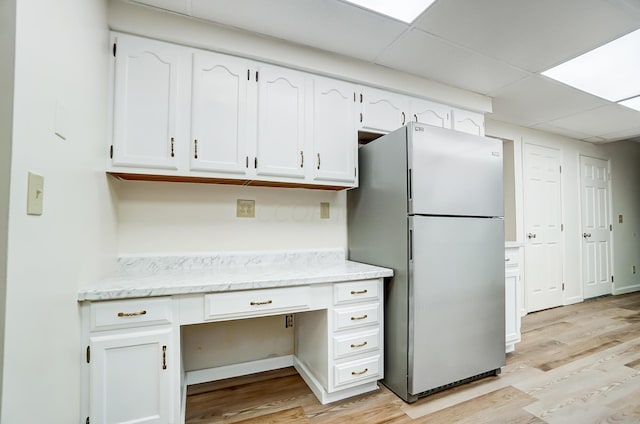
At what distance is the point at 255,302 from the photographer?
1570mm

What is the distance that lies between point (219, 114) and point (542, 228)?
13.5 feet

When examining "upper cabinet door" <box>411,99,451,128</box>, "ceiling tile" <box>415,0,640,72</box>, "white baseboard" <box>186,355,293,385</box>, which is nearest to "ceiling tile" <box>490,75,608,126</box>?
"ceiling tile" <box>415,0,640,72</box>

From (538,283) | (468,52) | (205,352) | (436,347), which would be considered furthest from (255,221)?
(538,283)

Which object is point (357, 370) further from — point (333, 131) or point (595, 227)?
point (595, 227)

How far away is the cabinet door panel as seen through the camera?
130cm

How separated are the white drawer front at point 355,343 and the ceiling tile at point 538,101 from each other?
8.19ft

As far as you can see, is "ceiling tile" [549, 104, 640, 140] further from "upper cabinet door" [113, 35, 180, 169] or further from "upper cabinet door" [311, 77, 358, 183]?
"upper cabinet door" [113, 35, 180, 169]

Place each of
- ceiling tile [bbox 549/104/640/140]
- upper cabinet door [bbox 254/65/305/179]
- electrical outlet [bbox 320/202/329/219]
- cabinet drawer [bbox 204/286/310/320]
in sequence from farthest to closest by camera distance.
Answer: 1. ceiling tile [bbox 549/104/640/140]
2. electrical outlet [bbox 320/202/329/219]
3. upper cabinet door [bbox 254/65/305/179]
4. cabinet drawer [bbox 204/286/310/320]

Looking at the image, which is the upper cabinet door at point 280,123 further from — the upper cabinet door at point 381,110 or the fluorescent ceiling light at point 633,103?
the fluorescent ceiling light at point 633,103

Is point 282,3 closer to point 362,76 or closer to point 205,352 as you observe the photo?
point 362,76

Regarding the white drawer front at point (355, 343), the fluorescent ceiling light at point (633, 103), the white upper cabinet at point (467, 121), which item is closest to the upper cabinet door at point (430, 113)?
the white upper cabinet at point (467, 121)

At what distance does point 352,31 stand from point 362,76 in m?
0.39

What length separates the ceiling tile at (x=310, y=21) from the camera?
66.2 inches

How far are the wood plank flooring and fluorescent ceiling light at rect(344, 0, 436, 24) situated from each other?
92.0 inches
